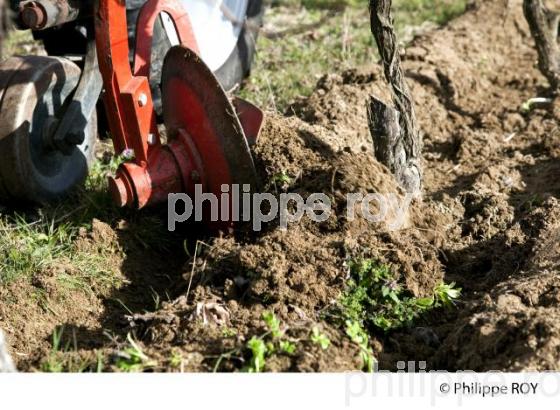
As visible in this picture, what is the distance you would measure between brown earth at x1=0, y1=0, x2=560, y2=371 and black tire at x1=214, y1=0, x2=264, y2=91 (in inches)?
32.1

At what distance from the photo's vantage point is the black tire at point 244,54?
19.5 ft

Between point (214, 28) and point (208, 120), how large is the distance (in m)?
2.10

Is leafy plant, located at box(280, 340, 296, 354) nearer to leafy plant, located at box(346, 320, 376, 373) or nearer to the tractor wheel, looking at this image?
leafy plant, located at box(346, 320, 376, 373)

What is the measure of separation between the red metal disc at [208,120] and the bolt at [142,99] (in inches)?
7.7

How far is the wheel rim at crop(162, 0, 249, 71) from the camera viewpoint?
Answer: 19.6 feet

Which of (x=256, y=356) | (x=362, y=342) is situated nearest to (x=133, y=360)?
(x=256, y=356)

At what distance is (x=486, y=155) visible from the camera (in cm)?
519

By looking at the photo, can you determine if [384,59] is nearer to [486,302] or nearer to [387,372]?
[486,302]

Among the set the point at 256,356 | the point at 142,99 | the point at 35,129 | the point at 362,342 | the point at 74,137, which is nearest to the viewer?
the point at 256,356

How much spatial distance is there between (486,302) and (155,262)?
161 cm

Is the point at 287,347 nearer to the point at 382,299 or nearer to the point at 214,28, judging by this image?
the point at 382,299

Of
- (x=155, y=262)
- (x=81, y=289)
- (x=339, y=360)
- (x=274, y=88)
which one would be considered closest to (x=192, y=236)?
(x=155, y=262)

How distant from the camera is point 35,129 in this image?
4.58 metres

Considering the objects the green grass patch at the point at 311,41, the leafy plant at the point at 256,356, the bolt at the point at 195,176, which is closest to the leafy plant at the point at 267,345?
the leafy plant at the point at 256,356
